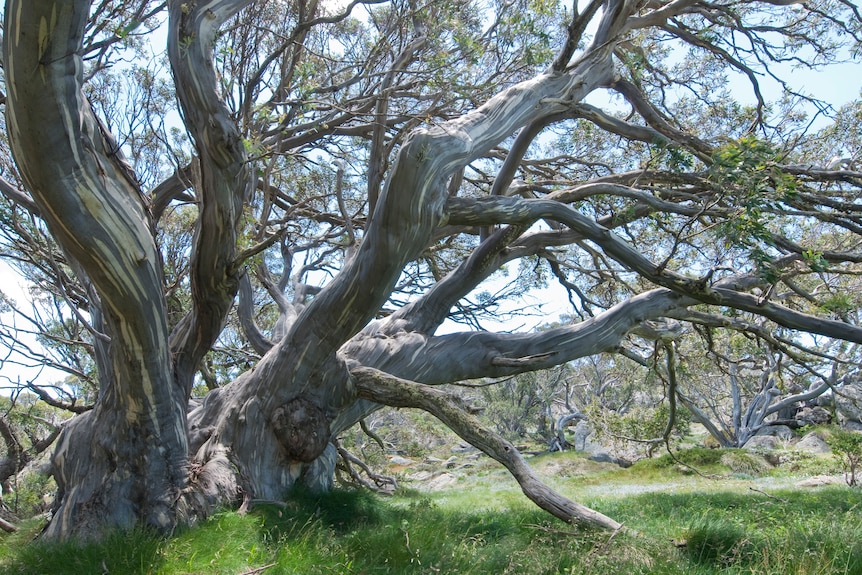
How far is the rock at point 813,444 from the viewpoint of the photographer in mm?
17359

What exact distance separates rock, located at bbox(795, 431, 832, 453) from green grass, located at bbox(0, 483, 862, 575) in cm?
1419

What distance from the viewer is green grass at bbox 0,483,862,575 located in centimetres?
377

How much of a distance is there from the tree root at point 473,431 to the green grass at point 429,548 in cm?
15

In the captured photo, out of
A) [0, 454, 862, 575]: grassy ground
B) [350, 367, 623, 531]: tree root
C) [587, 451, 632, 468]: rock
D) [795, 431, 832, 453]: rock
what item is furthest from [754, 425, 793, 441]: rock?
[350, 367, 623, 531]: tree root

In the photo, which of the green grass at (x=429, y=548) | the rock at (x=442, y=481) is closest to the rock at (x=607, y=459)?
the rock at (x=442, y=481)

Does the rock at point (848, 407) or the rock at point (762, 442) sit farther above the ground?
the rock at point (848, 407)

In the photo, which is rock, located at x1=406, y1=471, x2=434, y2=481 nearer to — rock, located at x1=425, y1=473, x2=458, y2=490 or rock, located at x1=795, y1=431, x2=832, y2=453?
rock, located at x1=425, y1=473, x2=458, y2=490

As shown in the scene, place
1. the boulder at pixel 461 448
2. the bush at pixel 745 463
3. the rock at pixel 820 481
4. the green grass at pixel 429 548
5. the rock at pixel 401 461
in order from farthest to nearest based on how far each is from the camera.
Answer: the boulder at pixel 461 448 → the rock at pixel 401 461 → the bush at pixel 745 463 → the rock at pixel 820 481 → the green grass at pixel 429 548

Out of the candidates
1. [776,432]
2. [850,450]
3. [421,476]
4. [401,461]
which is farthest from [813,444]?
[401,461]

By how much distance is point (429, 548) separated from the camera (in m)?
4.41

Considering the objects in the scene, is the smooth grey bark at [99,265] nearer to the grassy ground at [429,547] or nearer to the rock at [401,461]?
the grassy ground at [429,547]

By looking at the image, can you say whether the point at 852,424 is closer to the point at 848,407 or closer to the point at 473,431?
the point at 848,407

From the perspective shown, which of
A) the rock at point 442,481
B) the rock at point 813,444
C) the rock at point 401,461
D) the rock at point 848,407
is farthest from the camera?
the rock at point 401,461

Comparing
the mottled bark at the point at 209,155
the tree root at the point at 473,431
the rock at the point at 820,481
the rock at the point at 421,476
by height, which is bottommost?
the rock at the point at 820,481
